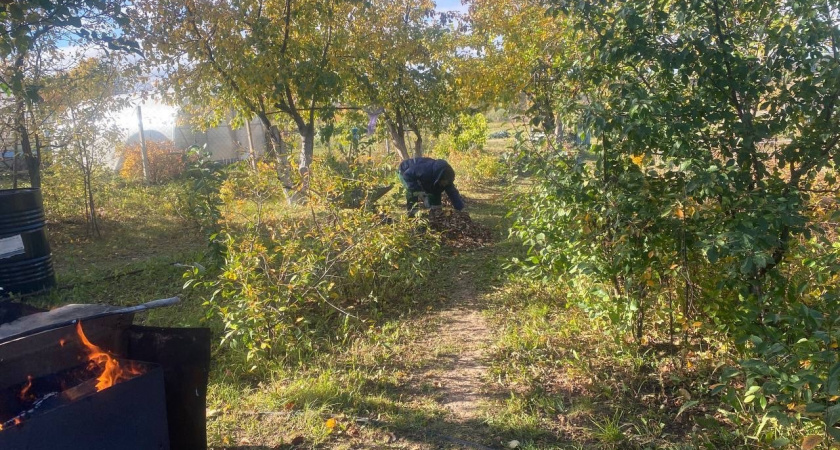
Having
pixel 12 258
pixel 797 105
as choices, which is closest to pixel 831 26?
pixel 797 105

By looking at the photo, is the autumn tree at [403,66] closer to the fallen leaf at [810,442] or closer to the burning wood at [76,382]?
the burning wood at [76,382]

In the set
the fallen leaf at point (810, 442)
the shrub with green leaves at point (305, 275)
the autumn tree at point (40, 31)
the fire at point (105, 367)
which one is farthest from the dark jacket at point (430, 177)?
the fallen leaf at point (810, 442)

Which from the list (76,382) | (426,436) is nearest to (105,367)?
(76,382)

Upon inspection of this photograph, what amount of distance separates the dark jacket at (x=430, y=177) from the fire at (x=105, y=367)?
556 centimetres

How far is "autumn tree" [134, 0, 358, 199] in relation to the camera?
686 centimetres

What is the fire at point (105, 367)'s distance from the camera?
8.02 feet

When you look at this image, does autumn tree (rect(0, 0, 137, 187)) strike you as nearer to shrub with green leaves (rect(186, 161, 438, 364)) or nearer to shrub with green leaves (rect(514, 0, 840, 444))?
shrub with green leaves (rect(186, 161, 438, 364))

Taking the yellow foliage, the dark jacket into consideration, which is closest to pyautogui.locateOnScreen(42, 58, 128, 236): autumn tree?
the dark jacket

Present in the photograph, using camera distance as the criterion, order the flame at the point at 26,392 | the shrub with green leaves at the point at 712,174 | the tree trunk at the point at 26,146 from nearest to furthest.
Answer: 1. the flame at the point at 26,392
2. the shrub with green leaves at the point at 712,174
3. the tree trunk at the point at 26,146

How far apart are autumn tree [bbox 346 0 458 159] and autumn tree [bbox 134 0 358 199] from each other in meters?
0.62

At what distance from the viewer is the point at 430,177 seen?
7879 millimetres

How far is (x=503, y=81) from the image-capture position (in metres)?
9.86

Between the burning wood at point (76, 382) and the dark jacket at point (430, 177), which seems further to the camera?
the dark jacket at point (430, 177)

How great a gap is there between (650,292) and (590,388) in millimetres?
702
